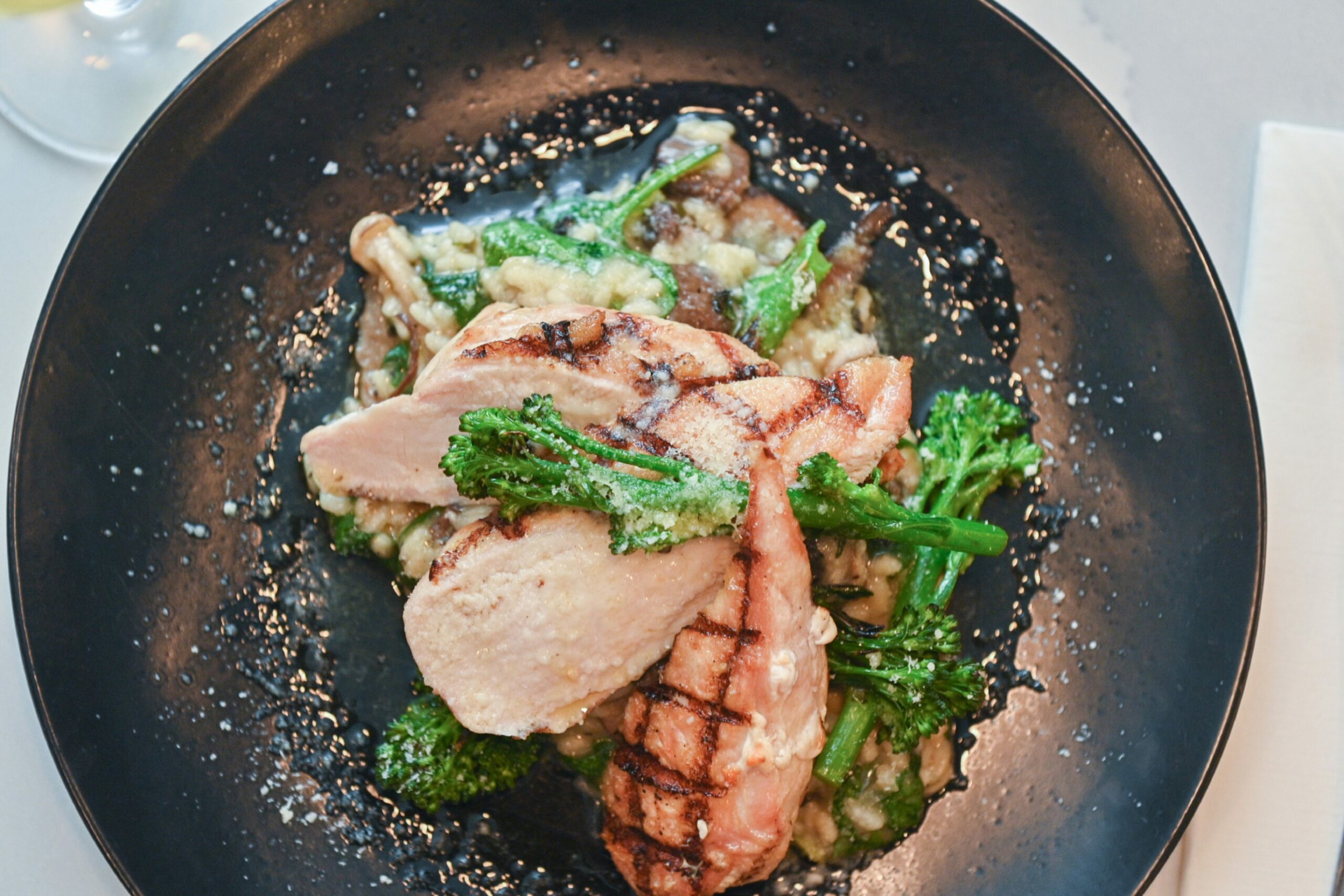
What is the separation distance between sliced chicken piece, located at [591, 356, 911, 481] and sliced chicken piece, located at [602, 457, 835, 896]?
21cm

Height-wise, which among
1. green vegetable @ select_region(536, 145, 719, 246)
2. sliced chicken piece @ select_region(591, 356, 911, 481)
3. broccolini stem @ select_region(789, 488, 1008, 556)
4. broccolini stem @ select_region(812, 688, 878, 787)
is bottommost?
broccolini stem @ select_region(812, 688, 878, 787)

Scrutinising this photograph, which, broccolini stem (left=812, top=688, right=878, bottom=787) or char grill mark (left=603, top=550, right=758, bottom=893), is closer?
char grill mark (left=603, top=550, right=758, bottom=893)

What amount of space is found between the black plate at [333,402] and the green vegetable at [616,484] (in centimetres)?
91

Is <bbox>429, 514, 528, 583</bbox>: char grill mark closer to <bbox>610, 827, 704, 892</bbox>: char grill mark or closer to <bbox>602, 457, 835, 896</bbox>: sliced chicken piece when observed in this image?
<bbox>602, 457, 835, 896</bbox>: sliced chicken piece

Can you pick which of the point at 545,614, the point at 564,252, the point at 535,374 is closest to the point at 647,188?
the point at 564,252

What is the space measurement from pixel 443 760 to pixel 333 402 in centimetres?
134

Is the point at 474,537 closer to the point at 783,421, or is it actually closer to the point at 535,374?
the point at 535,374

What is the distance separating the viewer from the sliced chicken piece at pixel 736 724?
108 inches

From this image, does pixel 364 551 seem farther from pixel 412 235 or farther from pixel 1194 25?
pixel 1194 25

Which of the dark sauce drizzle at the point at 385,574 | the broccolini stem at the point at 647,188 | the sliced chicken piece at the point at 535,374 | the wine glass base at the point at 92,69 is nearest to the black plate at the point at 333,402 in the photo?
the dark sauce drizzle at the point at 385,574

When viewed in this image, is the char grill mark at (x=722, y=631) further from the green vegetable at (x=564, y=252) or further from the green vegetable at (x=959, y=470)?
the green vegetable at (x=564, y=252)

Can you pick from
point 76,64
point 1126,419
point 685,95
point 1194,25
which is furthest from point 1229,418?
point 76,64

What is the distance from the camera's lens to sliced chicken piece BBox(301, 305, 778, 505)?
3.01 meters

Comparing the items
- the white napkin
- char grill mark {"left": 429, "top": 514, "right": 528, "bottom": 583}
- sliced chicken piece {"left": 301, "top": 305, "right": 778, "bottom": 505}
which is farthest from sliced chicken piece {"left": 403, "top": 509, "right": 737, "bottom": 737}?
the white napkin
